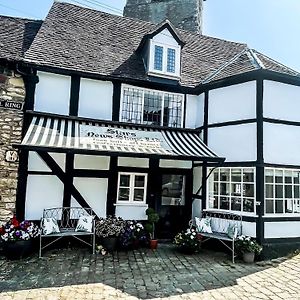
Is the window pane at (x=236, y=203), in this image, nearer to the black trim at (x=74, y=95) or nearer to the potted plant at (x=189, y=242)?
the potted plant at (x=189, y=242)

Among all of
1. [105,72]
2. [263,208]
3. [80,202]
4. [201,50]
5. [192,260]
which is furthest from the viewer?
[201,50]

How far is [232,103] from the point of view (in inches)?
499

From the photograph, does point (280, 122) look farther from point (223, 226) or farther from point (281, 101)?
point (223, 226)

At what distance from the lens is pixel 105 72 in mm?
13156

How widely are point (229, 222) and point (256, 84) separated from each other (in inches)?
221

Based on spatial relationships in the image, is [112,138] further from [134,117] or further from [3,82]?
[3,82]

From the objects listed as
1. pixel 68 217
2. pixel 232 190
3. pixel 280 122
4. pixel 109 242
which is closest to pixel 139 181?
pixel 109 242

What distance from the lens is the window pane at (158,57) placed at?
14.5m

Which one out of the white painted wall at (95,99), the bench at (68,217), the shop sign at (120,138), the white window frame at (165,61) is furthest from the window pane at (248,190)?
the white painted wall at (95,99)

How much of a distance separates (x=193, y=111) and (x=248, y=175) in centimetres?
443

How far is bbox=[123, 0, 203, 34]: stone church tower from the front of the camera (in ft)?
91.7

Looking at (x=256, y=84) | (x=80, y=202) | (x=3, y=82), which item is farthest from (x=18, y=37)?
(x=256, y=84)

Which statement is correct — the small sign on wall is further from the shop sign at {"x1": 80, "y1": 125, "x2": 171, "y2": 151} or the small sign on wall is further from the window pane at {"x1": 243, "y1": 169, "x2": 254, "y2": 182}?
the window pane at {"x1": 243, "y1": 169, "x2": 254, "y2": 182}

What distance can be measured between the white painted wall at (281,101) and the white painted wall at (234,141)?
3.39ft
